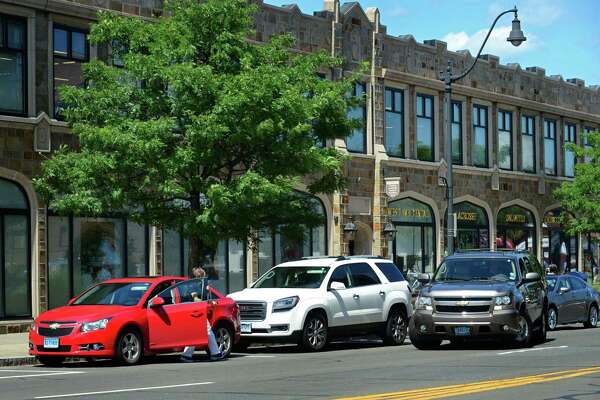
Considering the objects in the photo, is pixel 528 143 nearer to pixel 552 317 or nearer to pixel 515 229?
pixel 515 229

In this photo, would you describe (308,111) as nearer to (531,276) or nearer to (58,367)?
(531,276)

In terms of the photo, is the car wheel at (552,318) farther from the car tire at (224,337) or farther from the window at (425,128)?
the window at (425,128)

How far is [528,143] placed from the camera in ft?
163

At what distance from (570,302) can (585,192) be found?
1898cm

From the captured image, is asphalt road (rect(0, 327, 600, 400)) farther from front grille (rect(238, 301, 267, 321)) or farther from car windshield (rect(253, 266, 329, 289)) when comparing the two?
car windshield (rect(253, 266, 329, 289))

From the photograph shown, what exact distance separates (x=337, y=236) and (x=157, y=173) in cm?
1467

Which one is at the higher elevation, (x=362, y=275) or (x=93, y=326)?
(x=362, y=275)

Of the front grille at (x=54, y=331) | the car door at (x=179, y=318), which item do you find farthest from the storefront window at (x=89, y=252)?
the front grille at (x=54, y=331)

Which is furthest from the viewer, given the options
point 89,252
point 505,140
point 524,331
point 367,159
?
point 505,140

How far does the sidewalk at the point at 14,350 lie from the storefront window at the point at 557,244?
28.4 meters

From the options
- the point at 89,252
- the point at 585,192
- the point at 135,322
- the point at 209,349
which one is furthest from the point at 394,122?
the point at 135,322

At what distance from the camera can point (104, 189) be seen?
80.9 feet

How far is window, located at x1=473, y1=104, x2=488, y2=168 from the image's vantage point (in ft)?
150

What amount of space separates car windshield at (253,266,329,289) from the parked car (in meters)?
8.05
